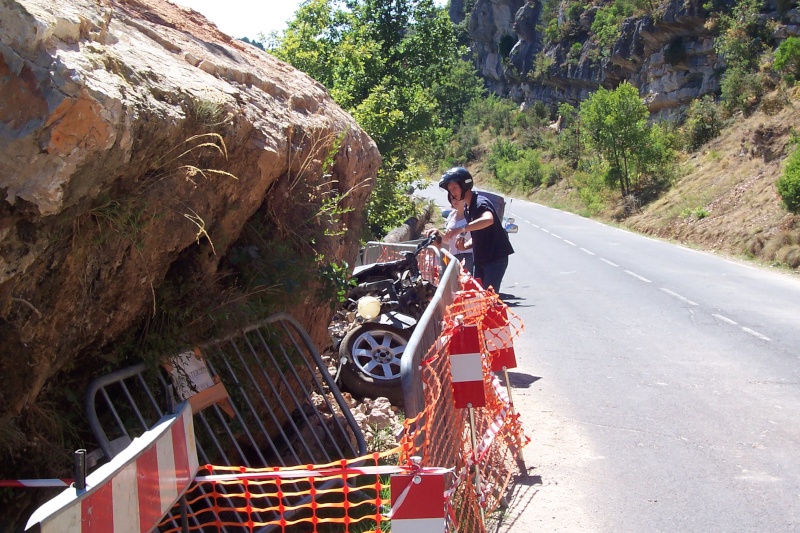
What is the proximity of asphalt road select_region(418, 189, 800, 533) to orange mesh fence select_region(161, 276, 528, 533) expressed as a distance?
32 centimetres

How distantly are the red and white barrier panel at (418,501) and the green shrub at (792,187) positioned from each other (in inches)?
835

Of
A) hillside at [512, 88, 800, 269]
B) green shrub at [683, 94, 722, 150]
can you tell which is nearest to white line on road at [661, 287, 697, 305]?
hillside at [512, 88, 800, 269]

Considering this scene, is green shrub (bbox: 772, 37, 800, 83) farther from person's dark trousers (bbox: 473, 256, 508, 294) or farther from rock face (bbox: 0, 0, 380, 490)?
rock face (bbox: 0, 0, 380, 490)

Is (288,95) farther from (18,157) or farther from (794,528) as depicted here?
(794,528)

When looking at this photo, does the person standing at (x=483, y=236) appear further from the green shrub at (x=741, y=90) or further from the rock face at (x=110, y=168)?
the green shrub at (x=741, y=90)

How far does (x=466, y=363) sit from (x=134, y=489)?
2.51 metres

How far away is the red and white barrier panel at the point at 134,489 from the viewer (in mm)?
2115

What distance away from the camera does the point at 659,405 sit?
7.34 m

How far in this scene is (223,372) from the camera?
194 inches

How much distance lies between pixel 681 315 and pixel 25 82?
10450 mm

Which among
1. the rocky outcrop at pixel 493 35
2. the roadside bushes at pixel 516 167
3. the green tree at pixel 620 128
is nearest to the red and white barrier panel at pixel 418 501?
the green tree at pixel 620 128

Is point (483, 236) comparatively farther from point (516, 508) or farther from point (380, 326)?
point (516, 508)

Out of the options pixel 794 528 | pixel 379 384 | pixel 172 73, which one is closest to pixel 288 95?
pixel 172 73

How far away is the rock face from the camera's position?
2943mm
